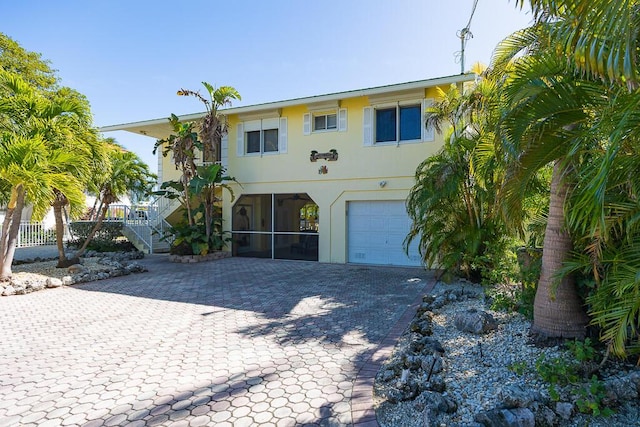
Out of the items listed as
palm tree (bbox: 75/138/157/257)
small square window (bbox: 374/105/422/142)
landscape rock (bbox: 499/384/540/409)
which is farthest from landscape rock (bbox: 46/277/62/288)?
small square window (bbox: 374/105/422/142)

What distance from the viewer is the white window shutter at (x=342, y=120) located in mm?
13164

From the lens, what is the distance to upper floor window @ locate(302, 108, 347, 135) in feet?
43.4

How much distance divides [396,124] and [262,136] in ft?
18.7

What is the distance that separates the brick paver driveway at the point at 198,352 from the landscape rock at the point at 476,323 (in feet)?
3.30

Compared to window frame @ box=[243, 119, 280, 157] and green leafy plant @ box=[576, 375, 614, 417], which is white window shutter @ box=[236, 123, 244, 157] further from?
green leafy plant @ box=[576, 375, 614, 417]

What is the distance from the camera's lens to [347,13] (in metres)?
10.2

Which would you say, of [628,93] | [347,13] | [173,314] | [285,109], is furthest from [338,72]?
[628,93]

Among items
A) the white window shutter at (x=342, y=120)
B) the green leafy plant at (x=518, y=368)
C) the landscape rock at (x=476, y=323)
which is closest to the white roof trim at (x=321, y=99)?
the white window shutter at (x=342, y=120)

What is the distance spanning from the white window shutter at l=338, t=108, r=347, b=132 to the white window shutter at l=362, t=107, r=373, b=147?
72cm

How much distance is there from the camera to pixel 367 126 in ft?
41.9

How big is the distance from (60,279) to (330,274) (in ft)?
Answer: 24.8

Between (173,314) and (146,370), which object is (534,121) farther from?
(173,314)

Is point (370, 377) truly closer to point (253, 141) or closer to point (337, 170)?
point (337, 170)

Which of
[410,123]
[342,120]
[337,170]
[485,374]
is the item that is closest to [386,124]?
[410,123]
